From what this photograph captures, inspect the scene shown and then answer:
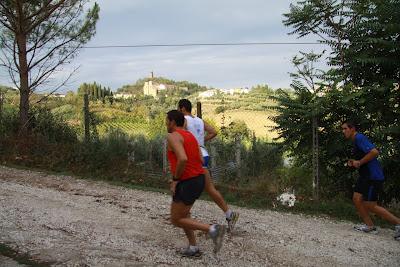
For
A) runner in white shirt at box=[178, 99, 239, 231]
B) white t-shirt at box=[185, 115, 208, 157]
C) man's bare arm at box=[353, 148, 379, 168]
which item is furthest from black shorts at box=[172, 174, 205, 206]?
man's bare arm at box=[353, 148, 379, 168]

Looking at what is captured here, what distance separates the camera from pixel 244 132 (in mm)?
13711

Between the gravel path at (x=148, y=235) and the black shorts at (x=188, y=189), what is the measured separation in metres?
0.80

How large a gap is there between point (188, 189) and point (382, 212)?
3.79 meters

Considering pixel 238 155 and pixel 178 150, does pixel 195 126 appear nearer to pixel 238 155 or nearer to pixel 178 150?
pixel 178 150

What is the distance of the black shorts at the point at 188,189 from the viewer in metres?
5.43

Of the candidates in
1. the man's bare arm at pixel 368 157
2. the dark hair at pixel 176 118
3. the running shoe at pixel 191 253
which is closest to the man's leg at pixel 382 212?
the man's bare arm at pixel 368 157

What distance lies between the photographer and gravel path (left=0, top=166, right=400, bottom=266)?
583 cm

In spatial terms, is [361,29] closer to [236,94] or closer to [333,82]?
[333,82]

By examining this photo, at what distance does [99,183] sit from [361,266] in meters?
6.74

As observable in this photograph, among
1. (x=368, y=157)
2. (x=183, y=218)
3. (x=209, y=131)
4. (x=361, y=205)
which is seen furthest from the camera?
(x=361, y=205)

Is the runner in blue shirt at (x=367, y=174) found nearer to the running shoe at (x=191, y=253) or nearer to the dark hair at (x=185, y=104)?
the dark hair at (x=185, y=104)

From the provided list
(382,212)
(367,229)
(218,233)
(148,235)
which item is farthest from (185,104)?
(367,229)

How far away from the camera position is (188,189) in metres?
5.43

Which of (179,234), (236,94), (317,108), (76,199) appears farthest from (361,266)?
(236,94)
